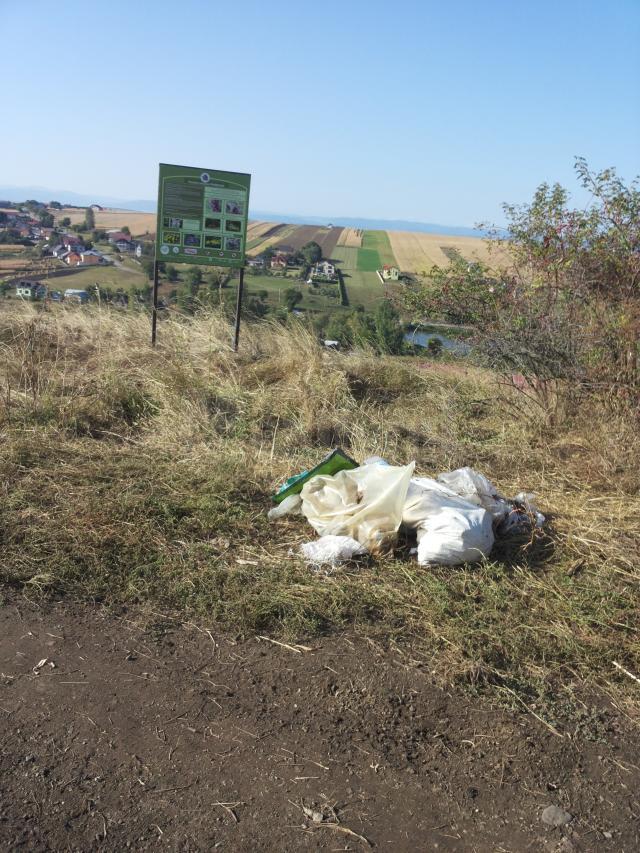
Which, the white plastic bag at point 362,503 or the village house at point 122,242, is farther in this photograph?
the village house at point 122,242

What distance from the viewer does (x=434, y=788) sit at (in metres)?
2.43

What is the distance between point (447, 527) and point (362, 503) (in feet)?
1.69

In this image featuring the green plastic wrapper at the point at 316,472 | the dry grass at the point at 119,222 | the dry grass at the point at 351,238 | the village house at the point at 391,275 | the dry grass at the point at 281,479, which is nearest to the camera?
the dry grass at the point at 281,479

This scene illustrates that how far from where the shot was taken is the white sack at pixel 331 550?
386cm

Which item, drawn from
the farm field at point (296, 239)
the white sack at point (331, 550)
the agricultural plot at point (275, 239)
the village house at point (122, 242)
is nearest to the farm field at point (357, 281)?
the farm field at point (296, 239)

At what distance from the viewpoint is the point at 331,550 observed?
390 cm

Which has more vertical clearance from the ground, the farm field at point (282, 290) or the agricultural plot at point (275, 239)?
the agricultural plot at point (275, 239)

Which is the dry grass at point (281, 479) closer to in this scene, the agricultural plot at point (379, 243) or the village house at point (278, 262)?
the village house at point (278, 262)

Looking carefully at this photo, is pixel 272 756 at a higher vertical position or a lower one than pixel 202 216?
lower

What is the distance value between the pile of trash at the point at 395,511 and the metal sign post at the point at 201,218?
160 inches

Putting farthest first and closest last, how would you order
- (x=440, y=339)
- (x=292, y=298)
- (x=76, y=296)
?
(x=292, y=298) < (x=76, y=296) < (x=440, y=339)

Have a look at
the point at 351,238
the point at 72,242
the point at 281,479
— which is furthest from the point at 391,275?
the point at 351,238

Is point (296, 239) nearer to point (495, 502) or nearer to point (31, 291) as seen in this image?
point (31, 291)

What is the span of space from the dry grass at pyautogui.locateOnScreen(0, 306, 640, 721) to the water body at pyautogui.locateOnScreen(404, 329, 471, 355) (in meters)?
0.39
